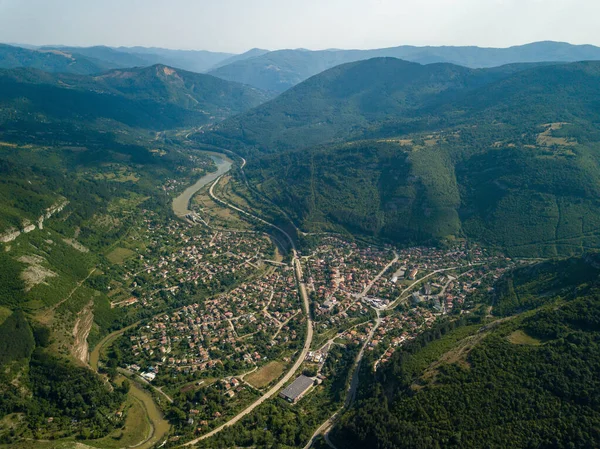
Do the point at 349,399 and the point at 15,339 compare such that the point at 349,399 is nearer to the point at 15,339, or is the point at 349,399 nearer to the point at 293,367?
the point at 293,367

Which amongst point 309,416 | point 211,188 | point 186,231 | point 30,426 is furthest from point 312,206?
point 30,426

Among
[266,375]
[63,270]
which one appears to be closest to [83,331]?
[63,270]

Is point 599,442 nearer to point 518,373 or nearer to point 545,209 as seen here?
point 518,373

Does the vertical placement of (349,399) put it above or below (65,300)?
below

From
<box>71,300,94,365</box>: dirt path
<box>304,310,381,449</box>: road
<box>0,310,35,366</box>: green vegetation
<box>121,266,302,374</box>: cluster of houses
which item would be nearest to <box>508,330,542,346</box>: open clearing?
<box>304,310,381,449</box>: road

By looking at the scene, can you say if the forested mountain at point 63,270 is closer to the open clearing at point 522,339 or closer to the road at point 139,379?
the road at point 139,379
